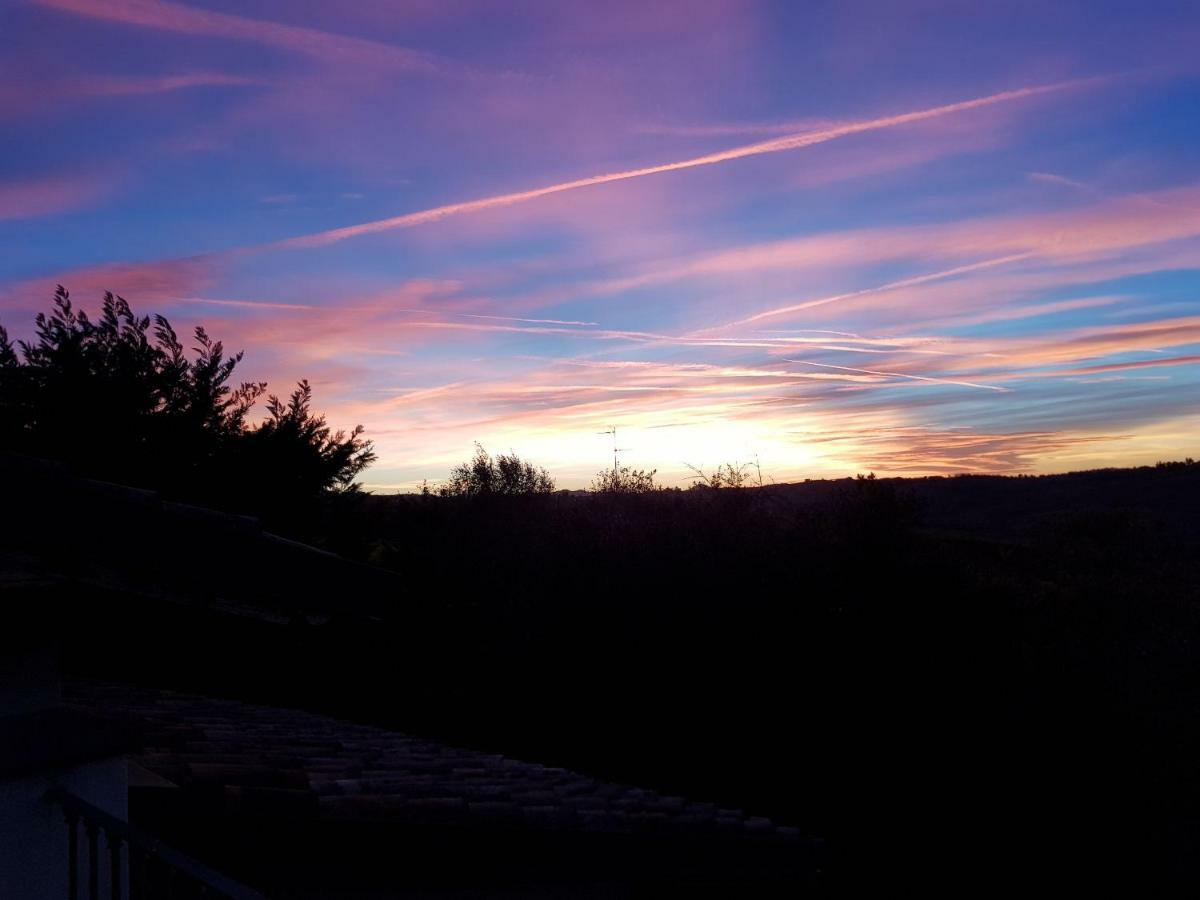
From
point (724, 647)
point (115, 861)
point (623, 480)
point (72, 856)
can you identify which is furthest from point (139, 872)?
point (623, 480)

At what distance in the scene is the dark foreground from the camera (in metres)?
14.1

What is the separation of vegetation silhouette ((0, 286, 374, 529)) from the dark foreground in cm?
138

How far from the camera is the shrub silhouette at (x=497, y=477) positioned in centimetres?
2864

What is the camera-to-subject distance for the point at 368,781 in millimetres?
4836

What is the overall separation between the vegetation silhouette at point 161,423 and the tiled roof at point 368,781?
32.3 ft

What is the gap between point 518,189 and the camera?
1582 cm

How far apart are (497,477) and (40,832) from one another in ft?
87.2

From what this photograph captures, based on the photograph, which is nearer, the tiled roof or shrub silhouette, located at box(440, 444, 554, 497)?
the tiled roof

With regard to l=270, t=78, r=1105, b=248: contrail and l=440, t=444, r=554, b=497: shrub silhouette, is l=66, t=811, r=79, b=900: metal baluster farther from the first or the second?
l=440, t=444, r=554, b=497: shrub silhouette

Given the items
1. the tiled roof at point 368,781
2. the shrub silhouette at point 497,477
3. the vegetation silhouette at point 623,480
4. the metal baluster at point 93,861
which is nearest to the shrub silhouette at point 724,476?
the vegetation silhouette at point 623,480

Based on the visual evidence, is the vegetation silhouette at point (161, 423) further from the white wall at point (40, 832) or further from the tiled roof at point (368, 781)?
the white wall at point (40, 832)

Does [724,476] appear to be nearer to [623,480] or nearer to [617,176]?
[623,480]

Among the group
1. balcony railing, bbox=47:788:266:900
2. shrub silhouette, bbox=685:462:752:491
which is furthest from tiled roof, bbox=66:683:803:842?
shrub silhouette, bbox=685:462:752:491

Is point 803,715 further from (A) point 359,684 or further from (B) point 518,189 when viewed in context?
(B) point 518,189
